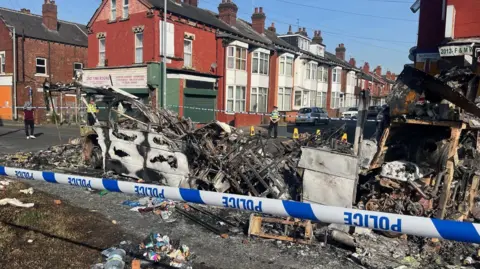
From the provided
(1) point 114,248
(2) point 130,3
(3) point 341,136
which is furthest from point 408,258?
(2) point 130,3

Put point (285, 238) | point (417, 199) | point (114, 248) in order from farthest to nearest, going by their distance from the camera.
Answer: point (417, 199) < point (285, 238) < point (114, 248)

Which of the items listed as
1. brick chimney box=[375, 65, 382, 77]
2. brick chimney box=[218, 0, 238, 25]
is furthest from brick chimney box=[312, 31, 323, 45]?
brick chimney box=[375, 65, 382, 77]

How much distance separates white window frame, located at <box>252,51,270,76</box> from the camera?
27922 mm

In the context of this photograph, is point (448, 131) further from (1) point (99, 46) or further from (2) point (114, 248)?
(1) point (99, 46)

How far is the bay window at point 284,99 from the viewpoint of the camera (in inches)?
1244

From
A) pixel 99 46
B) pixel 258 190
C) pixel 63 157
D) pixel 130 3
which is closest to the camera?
pixel 258 190

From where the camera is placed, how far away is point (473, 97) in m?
5.98

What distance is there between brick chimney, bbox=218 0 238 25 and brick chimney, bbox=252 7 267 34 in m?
3.68

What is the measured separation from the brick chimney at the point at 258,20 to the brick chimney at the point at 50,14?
16530 mm

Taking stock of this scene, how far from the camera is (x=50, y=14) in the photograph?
28.9 meters

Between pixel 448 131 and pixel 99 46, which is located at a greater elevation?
pixel 99 46

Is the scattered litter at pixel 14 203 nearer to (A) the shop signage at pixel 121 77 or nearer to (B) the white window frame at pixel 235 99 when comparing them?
(A) the shop signage at pixel 121 77

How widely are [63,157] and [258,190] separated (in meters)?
6.78

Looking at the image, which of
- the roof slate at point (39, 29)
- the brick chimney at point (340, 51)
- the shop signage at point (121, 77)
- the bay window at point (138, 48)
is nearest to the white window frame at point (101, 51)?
the shop signage at point (121, 77)
